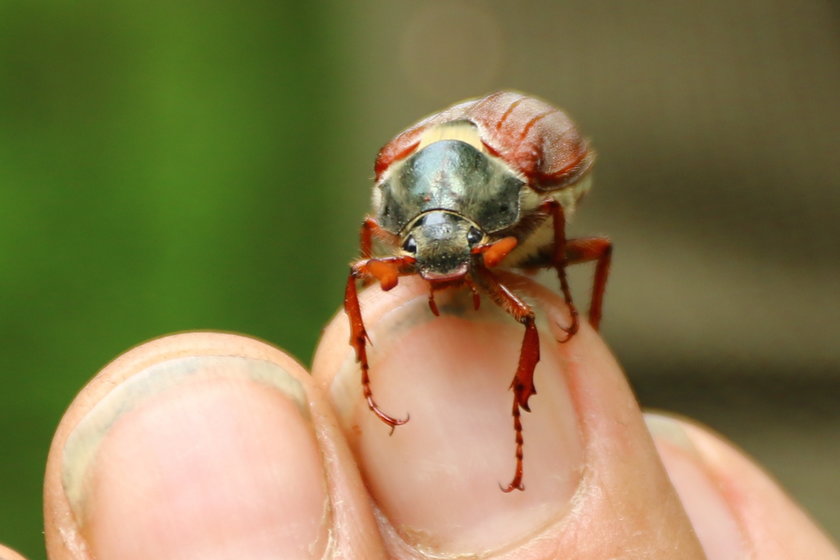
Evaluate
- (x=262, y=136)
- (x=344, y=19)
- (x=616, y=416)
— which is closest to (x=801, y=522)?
(x=616, y=416)

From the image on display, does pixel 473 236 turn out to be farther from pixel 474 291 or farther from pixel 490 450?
pixel 490 450

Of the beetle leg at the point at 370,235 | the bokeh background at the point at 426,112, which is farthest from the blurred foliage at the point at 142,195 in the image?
the beetle leg at the point at 370,235

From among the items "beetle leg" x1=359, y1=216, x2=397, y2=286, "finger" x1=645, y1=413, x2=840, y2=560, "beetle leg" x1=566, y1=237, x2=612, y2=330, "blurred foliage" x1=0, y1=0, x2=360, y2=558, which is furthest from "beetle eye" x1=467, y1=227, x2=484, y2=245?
"blurred foliage" x1=0, y1=0, x2=360, y2=558

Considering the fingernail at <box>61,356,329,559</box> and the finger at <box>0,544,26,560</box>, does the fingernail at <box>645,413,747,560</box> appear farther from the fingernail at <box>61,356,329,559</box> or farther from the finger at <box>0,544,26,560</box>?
the finger at <box>0,544,26,560</box>

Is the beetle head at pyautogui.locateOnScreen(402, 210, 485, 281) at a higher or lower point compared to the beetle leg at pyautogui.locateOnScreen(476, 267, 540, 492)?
higher

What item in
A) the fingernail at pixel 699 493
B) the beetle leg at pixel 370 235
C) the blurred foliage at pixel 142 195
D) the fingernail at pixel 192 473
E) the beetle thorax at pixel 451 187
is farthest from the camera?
the blurred foliage at pixel 142 195

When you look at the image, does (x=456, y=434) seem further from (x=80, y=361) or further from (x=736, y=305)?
(x=80, y=361)

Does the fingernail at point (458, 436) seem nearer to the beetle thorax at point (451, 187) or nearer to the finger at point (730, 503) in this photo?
the beetle thorax at point (451, 187)
